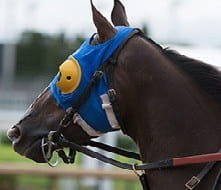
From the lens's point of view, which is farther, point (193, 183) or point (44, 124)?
point (44, 124)

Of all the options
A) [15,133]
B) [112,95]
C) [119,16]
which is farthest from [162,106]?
[15,133]

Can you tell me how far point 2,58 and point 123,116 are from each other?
5356cm

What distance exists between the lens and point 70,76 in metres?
3.56

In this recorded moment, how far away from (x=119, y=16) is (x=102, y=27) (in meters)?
0.32

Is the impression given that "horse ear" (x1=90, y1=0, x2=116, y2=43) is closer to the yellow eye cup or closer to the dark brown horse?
the dark brown horse

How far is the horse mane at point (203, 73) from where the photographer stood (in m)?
3.40

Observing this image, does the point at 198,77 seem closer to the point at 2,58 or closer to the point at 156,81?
the point at 156,81

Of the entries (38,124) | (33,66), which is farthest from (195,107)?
(33,66)

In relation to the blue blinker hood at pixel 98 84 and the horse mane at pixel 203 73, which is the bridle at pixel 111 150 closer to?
the blue blinker hood at pixel 98 84

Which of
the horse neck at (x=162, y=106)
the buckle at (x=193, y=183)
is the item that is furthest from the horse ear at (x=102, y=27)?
the buckle at (x=193, y=183)

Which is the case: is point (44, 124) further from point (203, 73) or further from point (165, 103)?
point (203, 73)

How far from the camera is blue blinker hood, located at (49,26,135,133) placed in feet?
11.6

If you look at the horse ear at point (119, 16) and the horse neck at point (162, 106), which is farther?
the horse ear at point (119, 16)

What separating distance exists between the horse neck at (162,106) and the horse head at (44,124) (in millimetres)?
221
